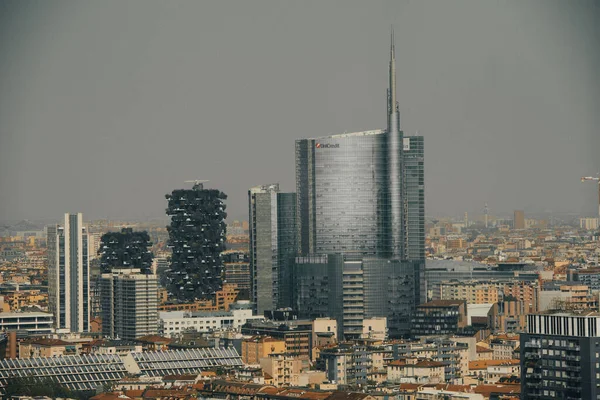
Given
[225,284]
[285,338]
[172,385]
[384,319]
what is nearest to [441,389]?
[172,385]

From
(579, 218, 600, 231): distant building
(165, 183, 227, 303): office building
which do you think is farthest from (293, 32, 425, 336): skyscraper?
(579, 218, 600, 231): distant building

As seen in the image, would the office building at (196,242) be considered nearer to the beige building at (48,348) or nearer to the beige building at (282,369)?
the beige building at (48,348)

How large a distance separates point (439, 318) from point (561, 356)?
28.3 metres

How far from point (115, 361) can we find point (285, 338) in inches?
280

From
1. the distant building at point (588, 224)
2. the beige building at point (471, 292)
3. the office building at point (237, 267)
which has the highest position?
the distant building at point (588, 224)

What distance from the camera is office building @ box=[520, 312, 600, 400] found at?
3838 centimetres

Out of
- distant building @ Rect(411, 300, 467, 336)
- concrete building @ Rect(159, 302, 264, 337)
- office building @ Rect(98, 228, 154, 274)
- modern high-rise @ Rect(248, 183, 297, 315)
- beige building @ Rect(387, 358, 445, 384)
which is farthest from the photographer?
office building @ Rect(98, 228, 154, 274)

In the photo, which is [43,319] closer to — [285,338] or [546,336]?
[285,338]

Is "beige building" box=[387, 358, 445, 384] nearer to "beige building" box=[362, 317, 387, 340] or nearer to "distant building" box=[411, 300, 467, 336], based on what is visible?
"beige building" box=[362, 317, 387, 340]

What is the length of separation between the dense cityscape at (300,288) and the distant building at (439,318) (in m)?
0.07

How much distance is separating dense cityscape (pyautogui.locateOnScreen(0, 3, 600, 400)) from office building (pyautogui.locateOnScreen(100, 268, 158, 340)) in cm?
6

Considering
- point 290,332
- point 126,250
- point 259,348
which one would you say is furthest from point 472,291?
point 259,348

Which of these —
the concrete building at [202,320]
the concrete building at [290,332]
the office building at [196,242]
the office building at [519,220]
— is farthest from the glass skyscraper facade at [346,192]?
the office building at [519,220]

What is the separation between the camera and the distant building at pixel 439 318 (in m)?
66.0
